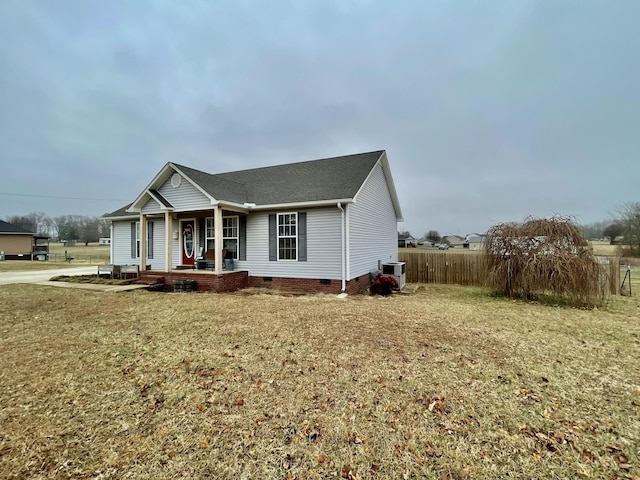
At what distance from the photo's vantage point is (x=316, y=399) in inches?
128

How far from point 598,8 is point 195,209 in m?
20.1

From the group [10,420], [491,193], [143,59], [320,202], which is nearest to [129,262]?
[320,202]

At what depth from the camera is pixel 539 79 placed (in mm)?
16125

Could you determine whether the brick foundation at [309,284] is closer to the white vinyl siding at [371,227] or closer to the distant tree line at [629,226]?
the white vinyl siding at [371,227]

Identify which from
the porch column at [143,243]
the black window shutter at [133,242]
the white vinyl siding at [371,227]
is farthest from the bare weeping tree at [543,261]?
the black window shutter at [133,242]

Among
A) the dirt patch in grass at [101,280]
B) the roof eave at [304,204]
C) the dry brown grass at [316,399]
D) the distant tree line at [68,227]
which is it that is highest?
the distant tree line at [68,227]

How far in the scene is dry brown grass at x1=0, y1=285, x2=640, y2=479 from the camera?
7.77 feet

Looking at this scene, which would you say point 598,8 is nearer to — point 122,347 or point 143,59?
point 122,347

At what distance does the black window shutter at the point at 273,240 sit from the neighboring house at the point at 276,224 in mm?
39

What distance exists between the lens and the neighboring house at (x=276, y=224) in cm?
1034

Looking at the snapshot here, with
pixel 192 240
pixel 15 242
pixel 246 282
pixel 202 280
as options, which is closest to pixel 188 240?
pixel 192 240

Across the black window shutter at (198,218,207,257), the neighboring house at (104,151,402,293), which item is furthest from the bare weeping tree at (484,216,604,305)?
the black window shutter at (198,218,207,257)

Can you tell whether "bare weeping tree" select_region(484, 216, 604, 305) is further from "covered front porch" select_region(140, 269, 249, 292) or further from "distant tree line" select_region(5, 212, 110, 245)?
"distant tree line" select_region(5, 212, 110, 245)

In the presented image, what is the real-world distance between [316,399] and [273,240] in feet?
27.2
